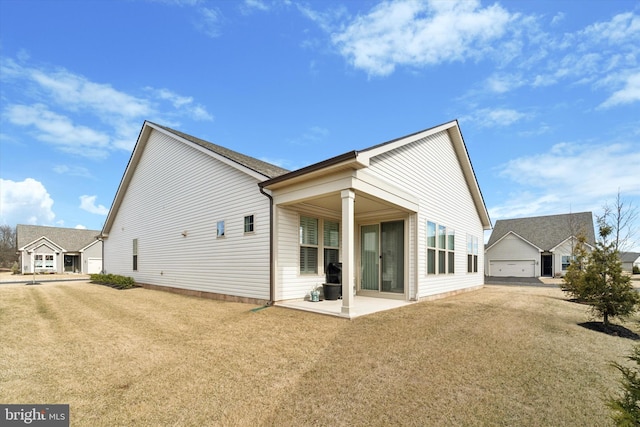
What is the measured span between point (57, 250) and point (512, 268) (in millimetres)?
49593

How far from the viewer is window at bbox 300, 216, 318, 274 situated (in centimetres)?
953

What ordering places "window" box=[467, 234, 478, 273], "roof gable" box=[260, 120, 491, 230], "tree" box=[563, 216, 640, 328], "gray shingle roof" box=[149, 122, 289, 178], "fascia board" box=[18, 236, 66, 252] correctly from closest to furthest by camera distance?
"roof gable" box=[260, 120, 491, 230] < "tree" box=[563, 216, 640, 328] < "gray shingle roof" box=[149, 122, 289, 178] < "window" box=[467, 234, 478, 273] < "fascia board" box=[18, 236, 66, 252]

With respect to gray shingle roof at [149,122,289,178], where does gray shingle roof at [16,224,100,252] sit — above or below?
below

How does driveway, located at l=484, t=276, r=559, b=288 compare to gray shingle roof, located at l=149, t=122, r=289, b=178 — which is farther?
driveway, located at l=484, t=276, r=559, b=288

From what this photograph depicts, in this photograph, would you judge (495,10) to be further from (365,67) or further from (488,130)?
(488,130)

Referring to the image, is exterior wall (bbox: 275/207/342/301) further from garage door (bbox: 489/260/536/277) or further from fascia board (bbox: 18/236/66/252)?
fascia board (bbox: 18/236/66/252)

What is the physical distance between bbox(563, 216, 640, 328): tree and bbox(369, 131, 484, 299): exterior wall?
4309 millimetres

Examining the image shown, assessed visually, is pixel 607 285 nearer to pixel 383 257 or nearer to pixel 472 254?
pixel 383 257

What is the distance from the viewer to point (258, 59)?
38.3 ft

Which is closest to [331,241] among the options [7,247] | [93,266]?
[93,266]

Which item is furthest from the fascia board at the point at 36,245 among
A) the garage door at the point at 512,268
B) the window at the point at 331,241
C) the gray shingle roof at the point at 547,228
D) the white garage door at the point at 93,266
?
the gray shingle roof at the point at 547,228

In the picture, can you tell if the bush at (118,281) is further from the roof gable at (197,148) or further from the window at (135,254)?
the roof gable at (197,148)

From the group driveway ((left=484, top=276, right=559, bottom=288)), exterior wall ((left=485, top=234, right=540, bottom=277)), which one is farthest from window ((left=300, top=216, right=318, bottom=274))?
exterior wall ((left=485, top=234, right=540, bottom=277))

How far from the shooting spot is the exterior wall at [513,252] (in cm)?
2942
